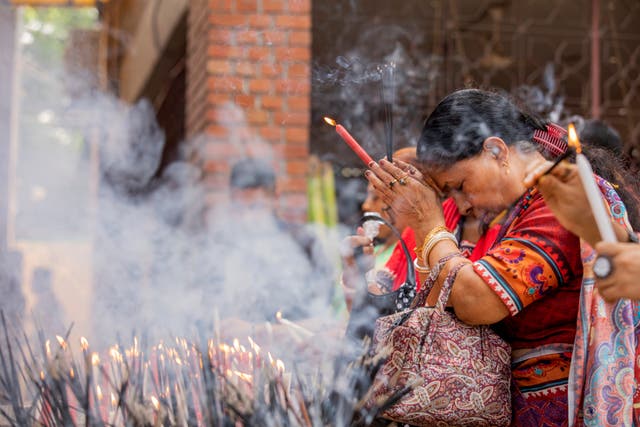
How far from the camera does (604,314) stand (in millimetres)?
2049

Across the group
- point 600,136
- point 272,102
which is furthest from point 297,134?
point 600,136

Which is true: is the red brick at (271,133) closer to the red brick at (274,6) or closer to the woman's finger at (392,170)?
the red brick at (274,6)

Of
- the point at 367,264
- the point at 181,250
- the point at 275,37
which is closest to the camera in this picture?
the point at 367,264

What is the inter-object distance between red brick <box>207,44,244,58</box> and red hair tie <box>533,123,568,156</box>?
321cm

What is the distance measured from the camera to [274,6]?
5.37m

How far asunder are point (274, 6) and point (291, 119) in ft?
2.39

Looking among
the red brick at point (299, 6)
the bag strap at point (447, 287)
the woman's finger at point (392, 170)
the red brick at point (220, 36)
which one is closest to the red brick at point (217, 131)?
the red brick at point (220, 36)

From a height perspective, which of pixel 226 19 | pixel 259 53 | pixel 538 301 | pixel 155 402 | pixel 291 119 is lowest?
pixel 155 402

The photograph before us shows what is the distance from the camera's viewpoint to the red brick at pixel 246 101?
5.26 m

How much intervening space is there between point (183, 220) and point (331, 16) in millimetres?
1755

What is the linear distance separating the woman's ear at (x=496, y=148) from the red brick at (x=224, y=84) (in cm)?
315

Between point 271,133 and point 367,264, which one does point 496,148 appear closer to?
point 367,264

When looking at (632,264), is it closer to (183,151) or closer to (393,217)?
(393,217)

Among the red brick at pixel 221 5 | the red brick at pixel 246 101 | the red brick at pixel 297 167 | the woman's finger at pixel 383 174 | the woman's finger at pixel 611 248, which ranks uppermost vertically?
the red brick at pixel 221 5
